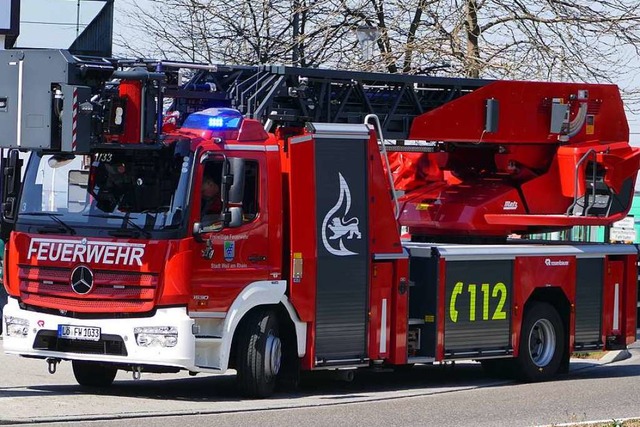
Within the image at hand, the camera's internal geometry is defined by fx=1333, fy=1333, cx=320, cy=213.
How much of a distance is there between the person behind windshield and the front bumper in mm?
1001

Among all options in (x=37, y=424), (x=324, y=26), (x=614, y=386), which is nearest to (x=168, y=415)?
(x=37, y=424)

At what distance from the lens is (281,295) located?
13.3 m

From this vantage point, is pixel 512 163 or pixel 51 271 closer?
pixel 51 271

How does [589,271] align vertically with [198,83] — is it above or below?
below

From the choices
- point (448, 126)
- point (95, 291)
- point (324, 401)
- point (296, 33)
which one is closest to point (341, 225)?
point (324, 401)

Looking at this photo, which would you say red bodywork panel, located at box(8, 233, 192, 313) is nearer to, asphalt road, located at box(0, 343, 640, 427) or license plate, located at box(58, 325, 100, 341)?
license plate, located at box(58, 325, 100, 341)

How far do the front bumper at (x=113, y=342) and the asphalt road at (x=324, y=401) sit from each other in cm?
41

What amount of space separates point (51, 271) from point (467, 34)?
35.8ft

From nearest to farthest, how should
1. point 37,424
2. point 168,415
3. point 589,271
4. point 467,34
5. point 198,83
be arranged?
point 37,424 → point 168,415 → point 198,83 → point 589,271 → point 467,34

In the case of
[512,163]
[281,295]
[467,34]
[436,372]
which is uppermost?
[467,34]

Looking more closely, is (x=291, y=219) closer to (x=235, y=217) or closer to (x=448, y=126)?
(x=235, y=217)

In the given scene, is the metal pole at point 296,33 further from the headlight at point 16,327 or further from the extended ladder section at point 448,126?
the headlight at point 16,327

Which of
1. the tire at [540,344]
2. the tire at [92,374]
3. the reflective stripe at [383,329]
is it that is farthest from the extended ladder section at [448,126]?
the tire at [92,374]

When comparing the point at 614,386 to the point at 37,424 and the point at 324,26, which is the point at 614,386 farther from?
the point at 324,26
